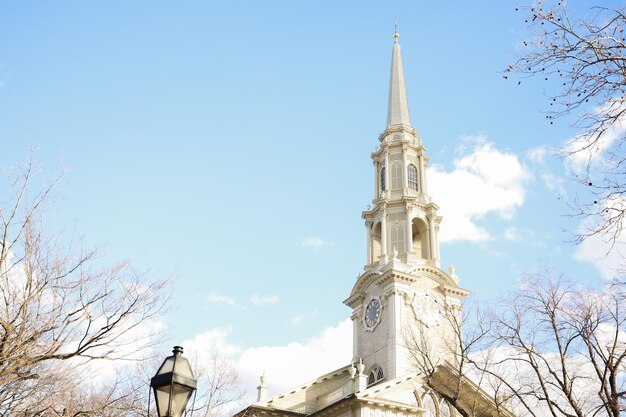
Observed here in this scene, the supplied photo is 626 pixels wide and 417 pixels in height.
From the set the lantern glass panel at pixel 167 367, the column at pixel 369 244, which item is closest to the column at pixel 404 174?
the column at pixel 369 244

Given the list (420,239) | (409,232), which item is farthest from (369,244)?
(420,239)

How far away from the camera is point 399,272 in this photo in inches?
1672

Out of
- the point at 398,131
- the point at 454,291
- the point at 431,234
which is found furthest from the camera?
the point at 398,131

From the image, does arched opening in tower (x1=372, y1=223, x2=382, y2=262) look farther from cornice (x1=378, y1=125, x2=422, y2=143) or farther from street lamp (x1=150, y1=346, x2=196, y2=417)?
street lamp (x1=150, y1=346, x2=196, y2=417)

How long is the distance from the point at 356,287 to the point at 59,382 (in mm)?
32611

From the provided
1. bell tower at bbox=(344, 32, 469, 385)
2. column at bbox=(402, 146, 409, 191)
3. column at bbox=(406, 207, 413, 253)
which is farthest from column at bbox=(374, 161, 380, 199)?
column at bbox=(406, 207, 413, 253)

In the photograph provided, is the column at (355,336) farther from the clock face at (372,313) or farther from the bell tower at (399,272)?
the clock face at (372,313)

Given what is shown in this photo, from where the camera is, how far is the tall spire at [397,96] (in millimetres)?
53781

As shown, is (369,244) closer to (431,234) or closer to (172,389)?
(431,234)

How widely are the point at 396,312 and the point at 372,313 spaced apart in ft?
9.87

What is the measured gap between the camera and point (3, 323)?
1284cm

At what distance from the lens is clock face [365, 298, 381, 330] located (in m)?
43.6

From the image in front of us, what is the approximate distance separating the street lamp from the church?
22861 mm

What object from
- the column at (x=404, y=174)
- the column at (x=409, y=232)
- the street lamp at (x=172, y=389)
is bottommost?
the street lamp at (x=172, y=389)
